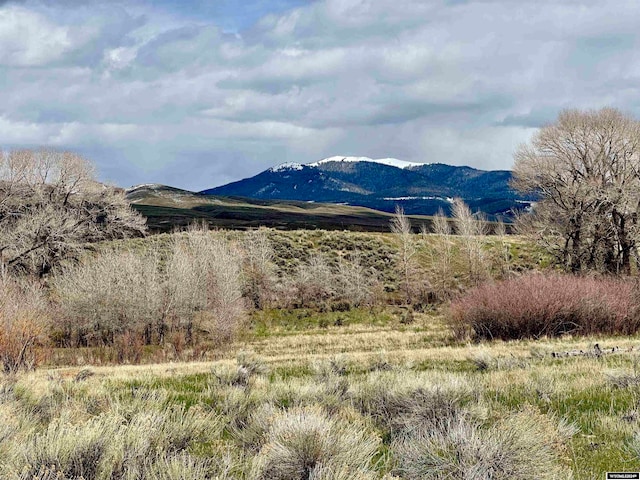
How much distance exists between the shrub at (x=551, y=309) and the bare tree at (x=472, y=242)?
27.1m

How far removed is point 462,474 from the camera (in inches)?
184

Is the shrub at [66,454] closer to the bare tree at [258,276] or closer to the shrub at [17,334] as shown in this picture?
the shrub at [17,334]

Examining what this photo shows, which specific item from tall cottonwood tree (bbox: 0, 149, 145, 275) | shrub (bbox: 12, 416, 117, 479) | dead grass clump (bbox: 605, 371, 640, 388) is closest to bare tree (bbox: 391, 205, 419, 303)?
tall cottonwood tree (bbox: 0, 149, 145, 275)

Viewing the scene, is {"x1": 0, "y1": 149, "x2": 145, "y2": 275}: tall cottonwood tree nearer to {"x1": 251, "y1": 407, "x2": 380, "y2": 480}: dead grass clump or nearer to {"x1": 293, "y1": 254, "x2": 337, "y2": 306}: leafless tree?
{"x1": 293, "y1": 254, "x2": 337, "y2": 306}: leafless tree

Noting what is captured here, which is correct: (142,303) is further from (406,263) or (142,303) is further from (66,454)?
(66,454)

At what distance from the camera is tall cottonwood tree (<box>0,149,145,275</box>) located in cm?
4147

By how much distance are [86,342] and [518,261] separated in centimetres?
5163

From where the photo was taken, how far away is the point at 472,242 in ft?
207

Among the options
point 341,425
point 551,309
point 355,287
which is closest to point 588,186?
point 551,309

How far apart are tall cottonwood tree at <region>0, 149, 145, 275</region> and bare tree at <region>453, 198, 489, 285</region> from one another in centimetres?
3254

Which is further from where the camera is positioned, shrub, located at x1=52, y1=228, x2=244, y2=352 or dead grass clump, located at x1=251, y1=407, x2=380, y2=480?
shrub, located at x1=52, y1=228, x2=244, y2=352

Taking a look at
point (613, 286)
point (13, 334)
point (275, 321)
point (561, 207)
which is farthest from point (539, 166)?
point (13, 334)

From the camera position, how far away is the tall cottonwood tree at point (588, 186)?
38.7 m

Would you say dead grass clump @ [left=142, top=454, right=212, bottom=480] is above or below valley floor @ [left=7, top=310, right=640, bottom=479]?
above
